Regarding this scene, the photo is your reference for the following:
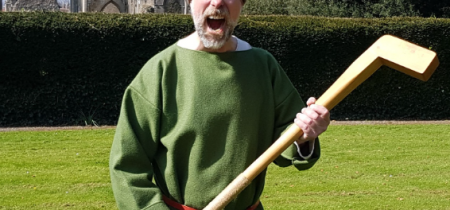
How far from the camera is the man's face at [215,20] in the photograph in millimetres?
2477

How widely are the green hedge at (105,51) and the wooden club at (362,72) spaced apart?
890cm

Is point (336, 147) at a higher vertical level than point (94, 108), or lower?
higher

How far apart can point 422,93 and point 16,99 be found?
7.93 metres

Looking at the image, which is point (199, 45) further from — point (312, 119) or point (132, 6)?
point (132, 6)

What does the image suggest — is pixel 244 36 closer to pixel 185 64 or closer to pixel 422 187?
pixel 422 187

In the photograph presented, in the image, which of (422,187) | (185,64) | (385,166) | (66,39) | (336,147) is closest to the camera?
(185,64)

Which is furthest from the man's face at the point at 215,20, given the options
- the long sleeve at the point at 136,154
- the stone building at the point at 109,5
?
the stone building at the point at 109,5

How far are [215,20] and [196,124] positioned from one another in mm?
433

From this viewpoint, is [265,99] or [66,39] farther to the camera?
[66,39]

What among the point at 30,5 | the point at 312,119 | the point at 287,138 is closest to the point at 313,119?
the point at 312,119

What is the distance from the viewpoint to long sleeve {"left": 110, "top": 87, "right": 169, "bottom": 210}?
248 cm

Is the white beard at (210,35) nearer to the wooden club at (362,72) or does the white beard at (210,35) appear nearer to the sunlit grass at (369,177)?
the wooden club at (362,72)

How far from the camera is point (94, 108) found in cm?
1134

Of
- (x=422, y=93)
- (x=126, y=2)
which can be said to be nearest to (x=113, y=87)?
(x=422, y=93)
